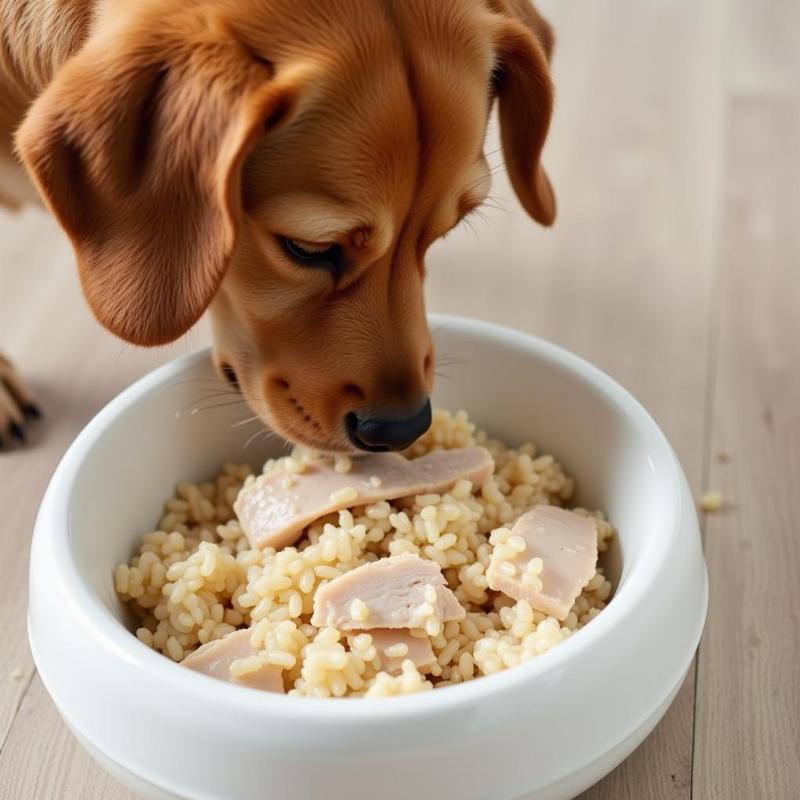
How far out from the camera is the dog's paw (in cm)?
198

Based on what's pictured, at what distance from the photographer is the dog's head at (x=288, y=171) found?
4.16 ft

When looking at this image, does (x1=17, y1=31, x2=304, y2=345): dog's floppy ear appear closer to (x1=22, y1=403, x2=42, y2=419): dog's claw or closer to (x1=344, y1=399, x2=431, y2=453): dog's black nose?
(x1=344, y1=399, x2=431, y2=453): dog's black nose

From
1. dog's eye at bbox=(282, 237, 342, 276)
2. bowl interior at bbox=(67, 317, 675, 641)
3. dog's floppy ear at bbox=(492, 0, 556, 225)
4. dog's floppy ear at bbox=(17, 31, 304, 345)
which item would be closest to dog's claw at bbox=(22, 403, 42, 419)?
bowl interior at bbox=(67, 317, 675, 641)

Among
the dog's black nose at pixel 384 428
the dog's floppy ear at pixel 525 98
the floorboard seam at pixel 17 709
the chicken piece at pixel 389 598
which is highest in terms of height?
the dog's floppy ear at pixel 525 98

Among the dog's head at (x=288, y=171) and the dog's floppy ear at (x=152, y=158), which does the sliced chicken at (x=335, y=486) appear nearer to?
the dog's head at (x=288, y=171)

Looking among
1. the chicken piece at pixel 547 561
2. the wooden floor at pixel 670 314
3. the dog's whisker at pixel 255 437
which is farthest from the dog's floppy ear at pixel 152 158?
the wooden floor at pixel 670 314

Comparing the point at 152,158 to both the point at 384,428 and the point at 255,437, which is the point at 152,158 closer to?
the point at 384,428

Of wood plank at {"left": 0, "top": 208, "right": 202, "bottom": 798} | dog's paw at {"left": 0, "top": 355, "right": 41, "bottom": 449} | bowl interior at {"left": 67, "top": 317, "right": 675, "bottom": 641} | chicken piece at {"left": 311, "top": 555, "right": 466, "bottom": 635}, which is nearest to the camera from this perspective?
chicken piece at {"left": 311, "top": 555, "right": 466, "bottom": 635}

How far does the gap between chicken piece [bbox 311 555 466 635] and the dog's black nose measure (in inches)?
6.5

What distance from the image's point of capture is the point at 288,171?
4.41 feet

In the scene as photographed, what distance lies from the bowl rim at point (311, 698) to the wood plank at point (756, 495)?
8.6 inches

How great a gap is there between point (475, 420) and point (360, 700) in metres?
0.75

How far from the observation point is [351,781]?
1.15 meters

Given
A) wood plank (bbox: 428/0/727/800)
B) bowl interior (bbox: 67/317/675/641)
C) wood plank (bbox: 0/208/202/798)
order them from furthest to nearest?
Result: 1. wood plank (bbox: 428/0/727/800)
2. wood plank (bbox: 0/208/202/798)
3. bowl interior (bbox: 67/317/675/641)
